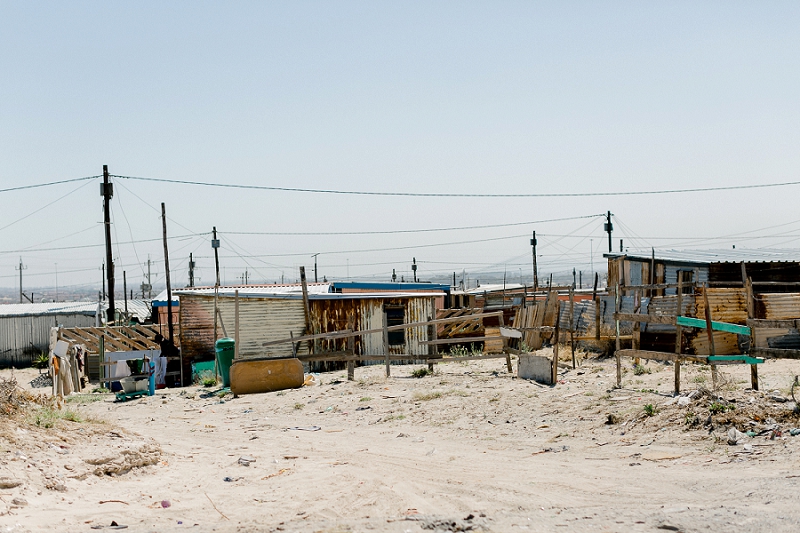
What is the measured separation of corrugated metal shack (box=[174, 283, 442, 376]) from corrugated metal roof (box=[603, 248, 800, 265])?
10.3 metres

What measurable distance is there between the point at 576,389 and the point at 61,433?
31.1 feet

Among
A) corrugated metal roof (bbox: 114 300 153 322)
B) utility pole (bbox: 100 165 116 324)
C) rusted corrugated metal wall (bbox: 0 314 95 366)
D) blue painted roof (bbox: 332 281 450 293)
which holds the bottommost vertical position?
rusted corrugated metal wall (bbox: 0 314 95 366)

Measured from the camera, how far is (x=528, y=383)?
1606 cm

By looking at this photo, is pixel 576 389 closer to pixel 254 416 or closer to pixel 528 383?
pixel 528 383

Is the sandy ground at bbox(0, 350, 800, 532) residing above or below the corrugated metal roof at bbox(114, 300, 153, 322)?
below

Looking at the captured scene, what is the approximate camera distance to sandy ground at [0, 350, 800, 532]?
6.89 meters

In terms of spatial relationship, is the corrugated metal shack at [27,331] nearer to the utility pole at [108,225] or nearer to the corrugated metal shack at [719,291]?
the utility pole at [108,225]

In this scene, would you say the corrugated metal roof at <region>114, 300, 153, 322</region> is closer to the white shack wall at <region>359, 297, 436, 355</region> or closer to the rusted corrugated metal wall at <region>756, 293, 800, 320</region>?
the white shack wall at <region>359, 297, 436, 355</region>

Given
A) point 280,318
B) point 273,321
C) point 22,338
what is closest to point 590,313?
point 280,318

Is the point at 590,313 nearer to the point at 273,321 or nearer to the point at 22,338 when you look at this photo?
the point at 273,321

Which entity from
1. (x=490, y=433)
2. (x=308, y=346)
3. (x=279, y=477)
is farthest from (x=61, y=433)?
(x=308, y=346)

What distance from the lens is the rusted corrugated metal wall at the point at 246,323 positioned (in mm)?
24438

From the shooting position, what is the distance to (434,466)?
31.4 ft

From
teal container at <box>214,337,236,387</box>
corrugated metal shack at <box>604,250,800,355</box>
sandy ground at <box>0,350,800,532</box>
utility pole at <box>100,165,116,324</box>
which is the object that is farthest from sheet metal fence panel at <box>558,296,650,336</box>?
utility pole at <box>100,165,116,324</box>
